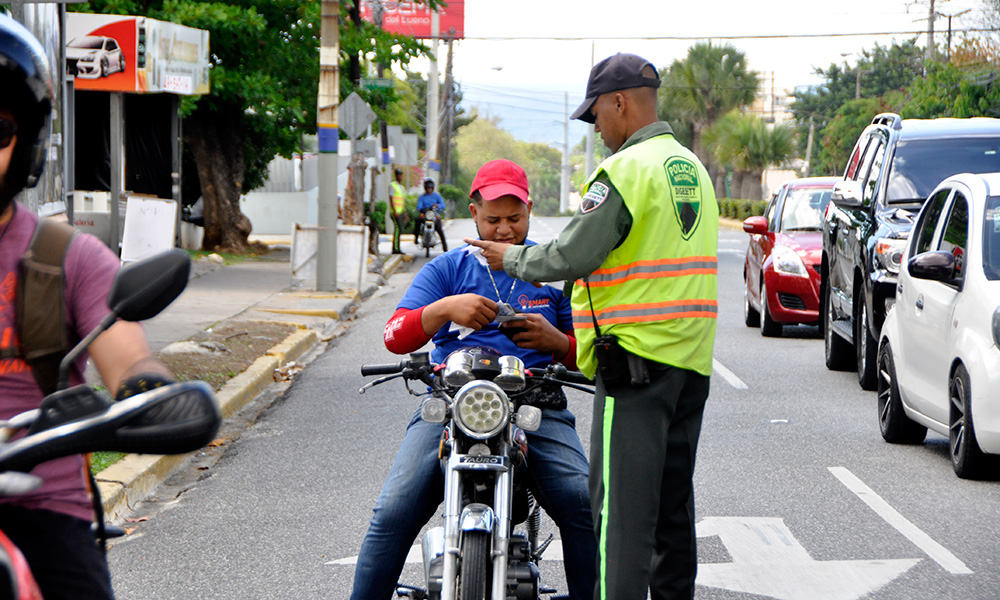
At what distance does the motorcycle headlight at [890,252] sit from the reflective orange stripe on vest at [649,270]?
248 inches

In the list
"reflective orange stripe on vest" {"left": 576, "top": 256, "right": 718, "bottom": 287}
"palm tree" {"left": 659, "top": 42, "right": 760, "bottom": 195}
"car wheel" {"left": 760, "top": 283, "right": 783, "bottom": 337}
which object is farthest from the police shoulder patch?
"palm tree" {"left": 659, "top": 42, "right": 760, "bottom": 195}

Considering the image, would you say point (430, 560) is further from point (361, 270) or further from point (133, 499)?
point (361, 270)

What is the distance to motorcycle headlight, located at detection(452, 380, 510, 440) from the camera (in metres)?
3.36

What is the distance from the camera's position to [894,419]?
811 centimetres

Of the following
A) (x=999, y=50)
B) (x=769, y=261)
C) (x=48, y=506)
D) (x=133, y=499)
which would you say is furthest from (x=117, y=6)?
(x=999, y=50)

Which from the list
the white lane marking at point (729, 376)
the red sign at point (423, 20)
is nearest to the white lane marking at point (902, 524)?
Answer: the white lane marking at point (729, 376)

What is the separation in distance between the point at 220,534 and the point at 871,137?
786 cm

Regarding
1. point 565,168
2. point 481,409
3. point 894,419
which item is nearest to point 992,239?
point 894,419

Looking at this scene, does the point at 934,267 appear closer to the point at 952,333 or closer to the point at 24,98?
the point at 952,333

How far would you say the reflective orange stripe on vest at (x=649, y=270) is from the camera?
3545mm

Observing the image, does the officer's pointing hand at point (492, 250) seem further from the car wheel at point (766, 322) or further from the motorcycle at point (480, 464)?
the car wheel at point (766, 322)

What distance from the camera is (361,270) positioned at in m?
18.2

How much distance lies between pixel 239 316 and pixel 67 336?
39.9 ft

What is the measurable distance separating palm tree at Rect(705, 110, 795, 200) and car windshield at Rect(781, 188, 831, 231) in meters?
48.4
